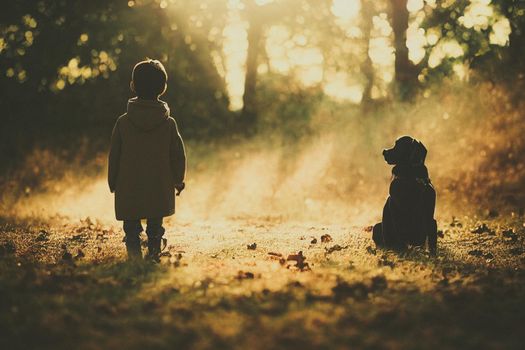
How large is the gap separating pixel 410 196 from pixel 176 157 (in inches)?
101

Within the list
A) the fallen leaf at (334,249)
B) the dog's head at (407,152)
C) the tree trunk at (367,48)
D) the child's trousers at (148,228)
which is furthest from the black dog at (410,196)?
the tree trunk at (367,48)

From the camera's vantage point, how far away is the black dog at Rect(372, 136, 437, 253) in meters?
6.72

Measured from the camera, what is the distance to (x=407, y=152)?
6.70m

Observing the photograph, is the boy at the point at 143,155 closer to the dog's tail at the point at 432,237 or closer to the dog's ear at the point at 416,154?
the dog's ear at the point at 416,154

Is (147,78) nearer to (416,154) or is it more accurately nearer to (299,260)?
(299,260)

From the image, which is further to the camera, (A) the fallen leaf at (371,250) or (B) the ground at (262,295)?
(A) the fallen leaf at (371,250)

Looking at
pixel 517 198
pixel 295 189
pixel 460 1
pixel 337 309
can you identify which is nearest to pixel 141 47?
pixel 295 189

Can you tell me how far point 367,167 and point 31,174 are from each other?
304 inches

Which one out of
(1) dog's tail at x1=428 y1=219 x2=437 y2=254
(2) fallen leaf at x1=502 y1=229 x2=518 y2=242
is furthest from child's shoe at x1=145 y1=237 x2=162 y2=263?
(2) fallen leaf at x1=502 y1=229 x2=518 y2=242

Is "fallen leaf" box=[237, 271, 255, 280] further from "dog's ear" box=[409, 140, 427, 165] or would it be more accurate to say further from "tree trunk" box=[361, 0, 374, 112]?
"tree trunk" box=[361, 0, 374, 112]

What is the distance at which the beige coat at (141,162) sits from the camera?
621 cm

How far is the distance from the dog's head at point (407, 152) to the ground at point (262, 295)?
1.03m

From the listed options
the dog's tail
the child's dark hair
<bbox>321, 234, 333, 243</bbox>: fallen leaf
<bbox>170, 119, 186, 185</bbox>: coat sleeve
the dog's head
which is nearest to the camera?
the child's dark hair

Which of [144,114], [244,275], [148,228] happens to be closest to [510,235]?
[244,275]
